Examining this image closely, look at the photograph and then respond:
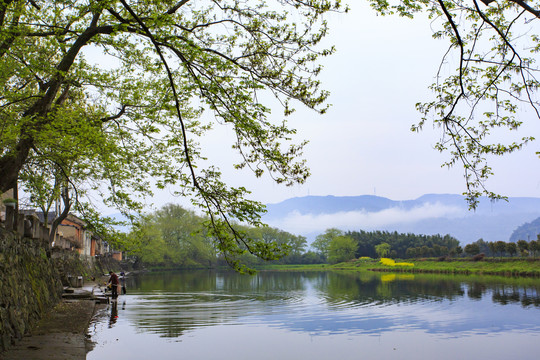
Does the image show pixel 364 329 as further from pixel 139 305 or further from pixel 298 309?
pixel 139 305

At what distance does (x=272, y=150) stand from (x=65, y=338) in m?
9.82

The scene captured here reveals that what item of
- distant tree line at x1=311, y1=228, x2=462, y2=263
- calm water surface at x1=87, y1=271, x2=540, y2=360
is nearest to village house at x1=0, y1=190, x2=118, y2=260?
calm water surface at x1=87, y1=271, x2=540, y2=360

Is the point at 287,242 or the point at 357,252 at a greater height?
the point at 287,242

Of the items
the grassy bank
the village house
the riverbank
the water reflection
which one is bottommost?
the grassy bank

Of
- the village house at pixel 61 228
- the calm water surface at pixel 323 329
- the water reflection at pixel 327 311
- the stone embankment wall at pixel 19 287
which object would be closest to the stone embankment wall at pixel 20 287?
the stone embankment wall at pixel 19 287

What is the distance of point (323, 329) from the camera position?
21297 millimetres

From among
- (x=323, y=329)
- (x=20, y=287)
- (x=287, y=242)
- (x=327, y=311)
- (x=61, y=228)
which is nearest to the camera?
(x=20, y=287)

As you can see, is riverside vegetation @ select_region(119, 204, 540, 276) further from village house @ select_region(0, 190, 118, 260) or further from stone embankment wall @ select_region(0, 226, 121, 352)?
stone embankment wall @ select_region(0, 226, 121, 352)

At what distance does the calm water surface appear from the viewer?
1653 centimetres

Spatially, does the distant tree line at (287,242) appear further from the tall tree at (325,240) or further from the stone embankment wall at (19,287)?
the stone embankment wall at (19,287)

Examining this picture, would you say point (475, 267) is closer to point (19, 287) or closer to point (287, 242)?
point (287, 242)

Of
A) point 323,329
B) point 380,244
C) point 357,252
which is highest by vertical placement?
point 380,244

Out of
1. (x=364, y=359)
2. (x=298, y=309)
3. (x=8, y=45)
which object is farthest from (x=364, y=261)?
(x=8, y=45)

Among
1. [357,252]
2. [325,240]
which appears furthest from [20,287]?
[325,240]
